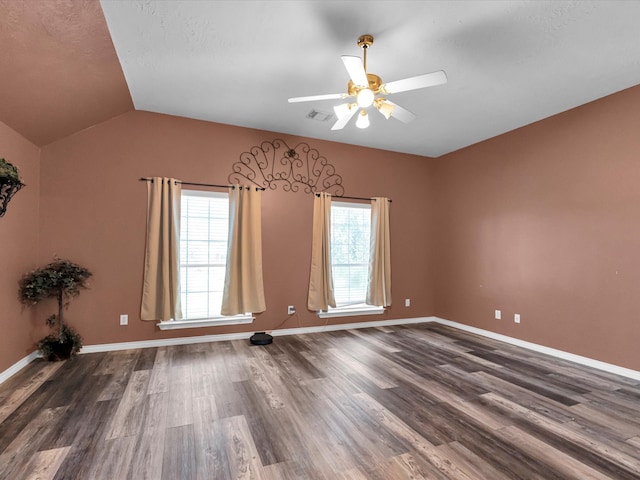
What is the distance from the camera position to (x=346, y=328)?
4.98 metres

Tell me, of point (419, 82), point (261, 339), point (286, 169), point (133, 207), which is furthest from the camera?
point (286, 169)

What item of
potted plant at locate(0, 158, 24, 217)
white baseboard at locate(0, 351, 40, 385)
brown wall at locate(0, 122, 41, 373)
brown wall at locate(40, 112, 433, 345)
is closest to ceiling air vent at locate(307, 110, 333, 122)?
brown wall at locate(40, 112, 433, 345)

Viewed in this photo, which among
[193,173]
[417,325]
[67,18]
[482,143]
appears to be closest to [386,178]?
[482,143]

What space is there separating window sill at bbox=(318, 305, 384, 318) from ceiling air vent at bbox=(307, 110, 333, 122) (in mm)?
2735

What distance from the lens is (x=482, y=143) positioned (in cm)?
488

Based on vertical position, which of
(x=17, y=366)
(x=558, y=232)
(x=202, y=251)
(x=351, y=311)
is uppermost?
(x=558, y=232)

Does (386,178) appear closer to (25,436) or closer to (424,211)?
(424,211)

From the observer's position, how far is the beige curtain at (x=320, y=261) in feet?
15.6

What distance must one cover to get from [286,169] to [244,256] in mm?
1425

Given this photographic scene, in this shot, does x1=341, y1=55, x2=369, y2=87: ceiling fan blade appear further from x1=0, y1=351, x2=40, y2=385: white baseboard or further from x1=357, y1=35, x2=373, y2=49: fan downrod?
x1=0, y1=351, x2=40, y2=385: white baseboard

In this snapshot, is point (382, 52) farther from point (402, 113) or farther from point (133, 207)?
point (133, 207)

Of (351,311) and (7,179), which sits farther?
(351,311)

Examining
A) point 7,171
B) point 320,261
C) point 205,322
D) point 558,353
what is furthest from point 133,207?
point 558,353

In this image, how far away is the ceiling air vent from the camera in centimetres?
392
